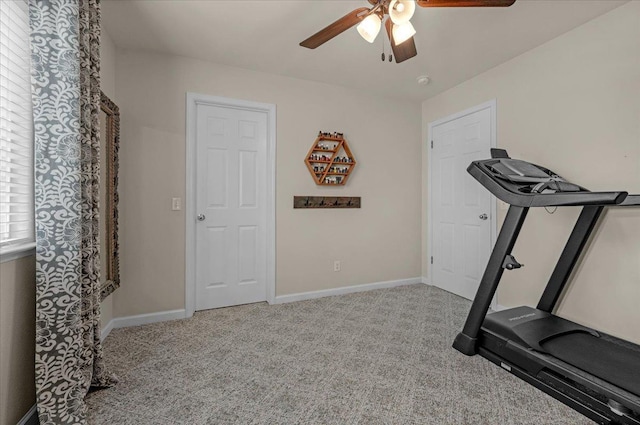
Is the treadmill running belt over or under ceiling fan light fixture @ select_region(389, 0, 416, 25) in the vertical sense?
under

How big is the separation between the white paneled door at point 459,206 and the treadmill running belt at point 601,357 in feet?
4.26

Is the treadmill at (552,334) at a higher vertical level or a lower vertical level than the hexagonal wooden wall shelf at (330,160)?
lower

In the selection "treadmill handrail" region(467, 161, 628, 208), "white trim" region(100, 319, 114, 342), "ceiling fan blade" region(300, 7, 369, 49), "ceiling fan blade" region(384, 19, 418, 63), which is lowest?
"white trim" region(100, 319, 114, 342)

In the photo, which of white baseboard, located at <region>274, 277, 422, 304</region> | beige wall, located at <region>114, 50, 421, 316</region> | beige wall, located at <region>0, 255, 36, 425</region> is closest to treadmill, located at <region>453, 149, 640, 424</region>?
white baseboard, located at <region>274, 277, 422, 304</region>

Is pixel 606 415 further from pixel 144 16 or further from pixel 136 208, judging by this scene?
pixel 144 16

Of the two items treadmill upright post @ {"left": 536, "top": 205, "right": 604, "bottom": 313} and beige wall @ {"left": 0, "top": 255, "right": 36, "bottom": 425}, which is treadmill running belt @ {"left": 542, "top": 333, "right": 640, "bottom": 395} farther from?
beige wall @ {"left": 0, "top": 255, "right": 36, "bottom": 425}

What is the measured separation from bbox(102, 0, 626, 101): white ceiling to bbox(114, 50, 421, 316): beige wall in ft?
0.80

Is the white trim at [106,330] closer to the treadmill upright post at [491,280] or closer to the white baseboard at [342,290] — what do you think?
the white baseboard at [342,290]

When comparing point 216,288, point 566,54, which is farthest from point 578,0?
point 216,288

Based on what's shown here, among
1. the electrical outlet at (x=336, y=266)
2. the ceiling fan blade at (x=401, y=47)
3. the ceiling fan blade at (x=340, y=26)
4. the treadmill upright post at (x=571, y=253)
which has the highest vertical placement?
the ceiling fan blade at (x=340, y=26)

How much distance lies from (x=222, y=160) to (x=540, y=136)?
309 cm

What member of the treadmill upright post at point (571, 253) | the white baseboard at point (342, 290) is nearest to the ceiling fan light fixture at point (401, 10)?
the treadmill upright post at point (571, 253)

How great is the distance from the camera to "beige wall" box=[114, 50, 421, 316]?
2.77 metres

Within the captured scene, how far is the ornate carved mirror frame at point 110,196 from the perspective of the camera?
2398 millimetres
